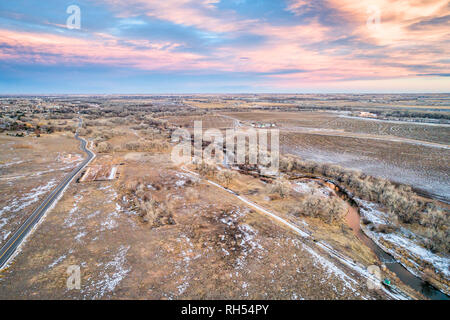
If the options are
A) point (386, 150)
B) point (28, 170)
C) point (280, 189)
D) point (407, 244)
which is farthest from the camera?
point (386, 150)

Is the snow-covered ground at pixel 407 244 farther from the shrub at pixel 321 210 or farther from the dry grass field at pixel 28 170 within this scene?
the dry grass field at pixel 28 170

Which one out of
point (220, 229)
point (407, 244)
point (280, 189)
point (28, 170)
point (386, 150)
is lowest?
point (407, 244)

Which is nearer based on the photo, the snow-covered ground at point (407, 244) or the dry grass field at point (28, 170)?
the snow-covered ground at point (407, 244)

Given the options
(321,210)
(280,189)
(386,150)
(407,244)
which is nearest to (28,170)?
(280,189)

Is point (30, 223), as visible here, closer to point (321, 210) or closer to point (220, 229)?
point (220, 229)

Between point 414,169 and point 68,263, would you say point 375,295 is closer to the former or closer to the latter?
point 68,263

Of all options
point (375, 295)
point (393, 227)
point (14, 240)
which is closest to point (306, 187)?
point (393, 227)

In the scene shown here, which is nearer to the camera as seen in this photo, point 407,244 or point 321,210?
point 407,244

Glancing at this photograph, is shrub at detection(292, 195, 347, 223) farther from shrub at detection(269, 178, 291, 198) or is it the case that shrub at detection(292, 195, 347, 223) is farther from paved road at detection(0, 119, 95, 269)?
paved road at detection(0, 119, 95, 269)

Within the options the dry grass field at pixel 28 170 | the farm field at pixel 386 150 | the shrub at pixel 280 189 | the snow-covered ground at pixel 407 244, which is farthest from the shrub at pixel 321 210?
the dry grass field at pixel 28 170

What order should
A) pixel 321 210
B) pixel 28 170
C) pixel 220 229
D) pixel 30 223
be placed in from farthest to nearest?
pixel 28 170 < pixel 321 210 < pixel 220 229 < pixel 30 223

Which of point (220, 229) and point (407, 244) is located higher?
point (220, 229)
